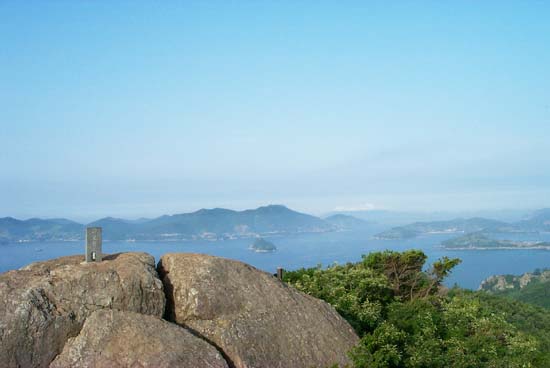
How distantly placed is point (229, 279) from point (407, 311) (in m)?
5.85

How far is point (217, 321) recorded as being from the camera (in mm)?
8578

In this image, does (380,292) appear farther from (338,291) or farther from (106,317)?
(106,317)

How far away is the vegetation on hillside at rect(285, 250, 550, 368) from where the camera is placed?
33.1 feet

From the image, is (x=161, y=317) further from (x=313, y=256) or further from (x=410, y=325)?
(x=313, y=256)

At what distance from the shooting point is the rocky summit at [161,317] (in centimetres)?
736

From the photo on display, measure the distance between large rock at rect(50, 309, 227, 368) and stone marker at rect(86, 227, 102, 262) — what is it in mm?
1446

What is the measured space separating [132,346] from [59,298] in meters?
1.50

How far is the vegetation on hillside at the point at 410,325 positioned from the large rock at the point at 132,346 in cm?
288

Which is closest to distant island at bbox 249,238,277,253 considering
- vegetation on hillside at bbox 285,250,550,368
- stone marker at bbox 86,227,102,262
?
vegetation on hillside at bbox 285,250,550,368

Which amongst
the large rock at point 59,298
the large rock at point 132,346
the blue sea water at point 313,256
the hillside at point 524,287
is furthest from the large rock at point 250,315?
the blue sea water at point 313,256

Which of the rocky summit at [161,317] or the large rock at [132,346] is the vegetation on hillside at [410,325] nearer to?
the rocky summit at [161,317]

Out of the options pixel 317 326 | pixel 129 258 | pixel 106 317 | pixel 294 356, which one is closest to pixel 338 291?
pixel 317 326

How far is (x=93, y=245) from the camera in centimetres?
905

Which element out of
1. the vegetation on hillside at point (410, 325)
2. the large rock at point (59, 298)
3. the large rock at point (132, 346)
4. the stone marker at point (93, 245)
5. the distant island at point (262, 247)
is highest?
the stone marker at point (93, 245)
